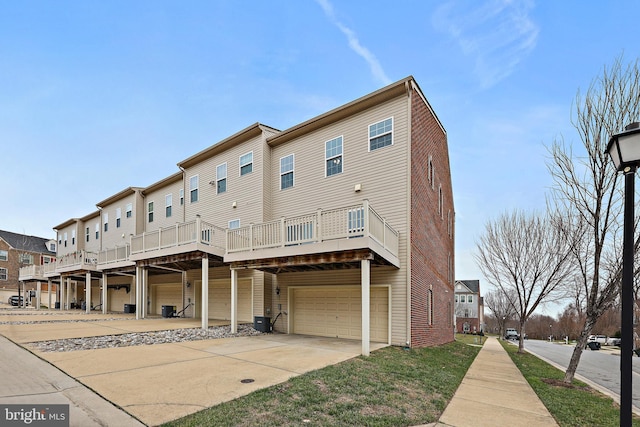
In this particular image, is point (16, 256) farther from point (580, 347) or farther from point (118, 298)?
point (580, 347)

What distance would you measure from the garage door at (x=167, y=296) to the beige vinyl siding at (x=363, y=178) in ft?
32.1

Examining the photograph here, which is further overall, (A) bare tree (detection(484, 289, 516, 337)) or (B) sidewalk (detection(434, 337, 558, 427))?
(A) bare tree (detection(484, 289, 516, 337))

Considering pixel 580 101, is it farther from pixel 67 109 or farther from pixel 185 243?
pixel 67 109

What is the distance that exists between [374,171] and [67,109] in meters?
21.4

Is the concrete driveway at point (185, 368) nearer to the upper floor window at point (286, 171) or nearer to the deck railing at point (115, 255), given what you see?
the upper floor window at point (286, 171)

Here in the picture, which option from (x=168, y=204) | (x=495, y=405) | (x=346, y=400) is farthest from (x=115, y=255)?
(x=495, y=405)

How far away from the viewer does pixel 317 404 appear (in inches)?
216

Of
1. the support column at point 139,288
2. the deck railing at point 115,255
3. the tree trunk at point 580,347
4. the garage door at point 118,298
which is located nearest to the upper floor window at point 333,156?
the tree trunk at point 580,347

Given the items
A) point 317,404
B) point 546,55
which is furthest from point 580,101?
point 317,404

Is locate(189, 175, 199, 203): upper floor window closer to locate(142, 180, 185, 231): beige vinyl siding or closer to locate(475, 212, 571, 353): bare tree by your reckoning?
locate(142, 180, 185, 231): beige vinyl siding

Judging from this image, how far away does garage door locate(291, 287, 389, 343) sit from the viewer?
12.6 meters

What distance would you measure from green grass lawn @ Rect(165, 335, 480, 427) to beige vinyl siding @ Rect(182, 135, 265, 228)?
969cm

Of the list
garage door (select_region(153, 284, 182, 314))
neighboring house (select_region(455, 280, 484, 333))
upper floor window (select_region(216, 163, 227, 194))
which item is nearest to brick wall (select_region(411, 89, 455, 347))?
upper floor window (select_region(216, 163, 227, 194))

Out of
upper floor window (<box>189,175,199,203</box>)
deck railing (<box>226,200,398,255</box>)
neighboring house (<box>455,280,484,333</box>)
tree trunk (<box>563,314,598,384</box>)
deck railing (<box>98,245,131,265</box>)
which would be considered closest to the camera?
tree trunk (<box>563,314,598,384</box>)
